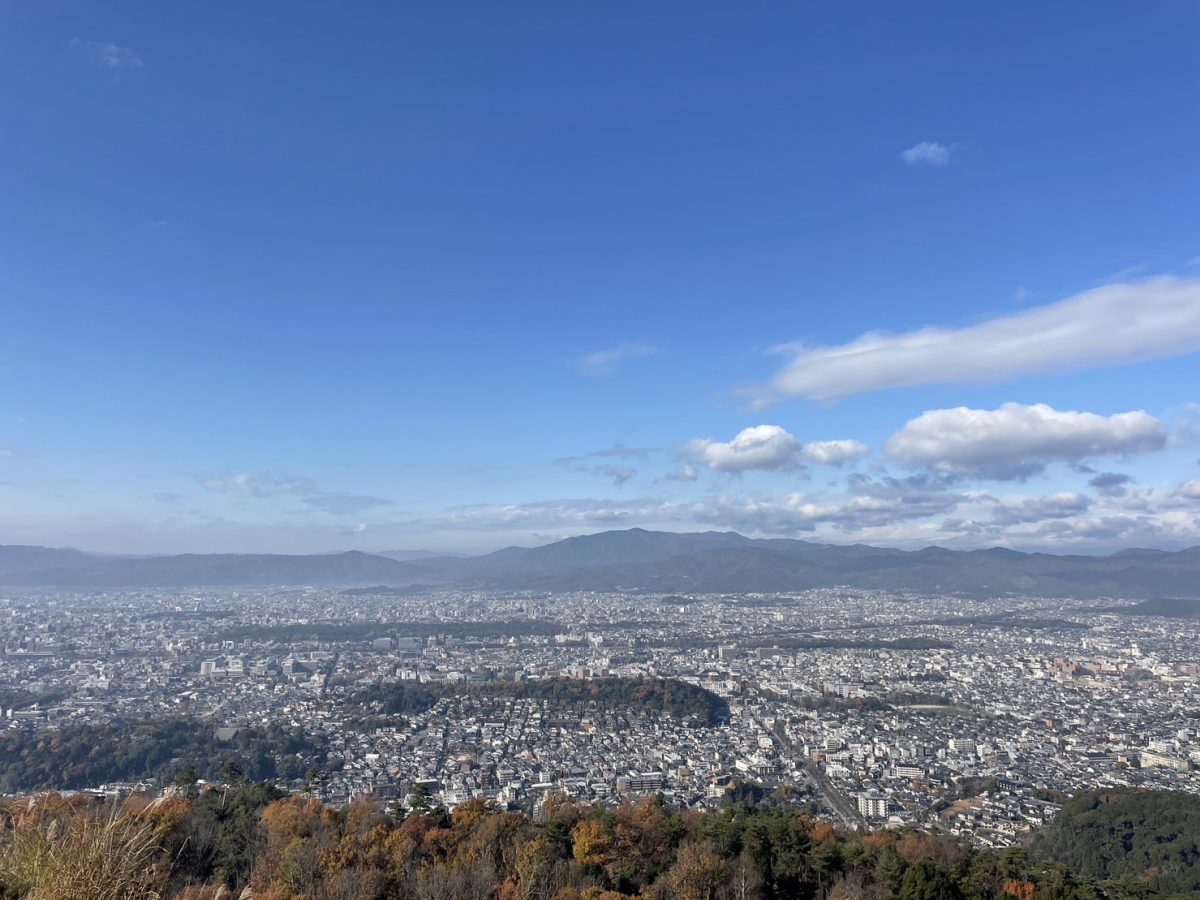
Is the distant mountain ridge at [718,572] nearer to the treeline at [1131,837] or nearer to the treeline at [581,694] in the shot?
the treeline at [581,694]

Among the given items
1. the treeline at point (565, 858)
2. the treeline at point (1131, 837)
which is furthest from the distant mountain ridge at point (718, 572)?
the treeline at point (565, 858)

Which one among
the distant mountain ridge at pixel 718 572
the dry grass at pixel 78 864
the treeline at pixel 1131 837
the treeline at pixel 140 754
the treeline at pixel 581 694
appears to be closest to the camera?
the dry grass at pixel 78 864

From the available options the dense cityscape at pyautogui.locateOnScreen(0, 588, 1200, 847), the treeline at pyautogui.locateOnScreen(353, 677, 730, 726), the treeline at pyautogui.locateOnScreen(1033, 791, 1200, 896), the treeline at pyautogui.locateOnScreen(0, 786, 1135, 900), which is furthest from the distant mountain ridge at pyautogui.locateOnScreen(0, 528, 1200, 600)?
the treeline at pyautogui.locateOnScreen(0, 786, 1135, 900)

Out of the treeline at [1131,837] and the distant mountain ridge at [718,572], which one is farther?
the distant mountain ridge at [718,572]

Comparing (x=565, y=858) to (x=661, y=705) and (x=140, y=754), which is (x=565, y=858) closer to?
(x=140, y=754)

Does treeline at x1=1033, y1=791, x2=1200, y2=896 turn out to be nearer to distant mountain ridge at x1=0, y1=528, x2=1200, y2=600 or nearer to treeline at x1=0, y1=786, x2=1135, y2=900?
treeline at x1=0, y1=786, x2=1135, y2=900

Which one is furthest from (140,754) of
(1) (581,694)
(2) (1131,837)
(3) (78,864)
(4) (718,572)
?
(4) (718,572)

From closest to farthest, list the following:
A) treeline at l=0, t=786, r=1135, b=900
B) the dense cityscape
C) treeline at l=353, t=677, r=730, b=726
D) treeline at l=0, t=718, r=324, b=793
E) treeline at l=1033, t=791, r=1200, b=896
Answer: treeline at l=0, t=786, r=1135, b=900
treeline at l=1033, t=791, r=1200, b=896
treeline at l=0, t=718, r=324, b=793
the dense cityscape
treeline at l=353, t=677, r=730, b=726
